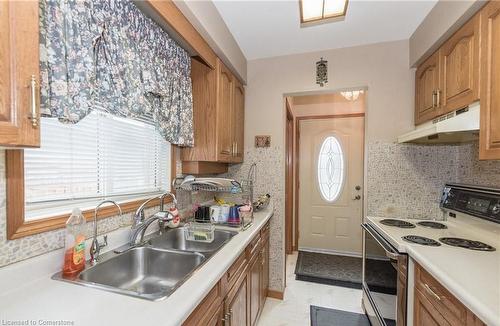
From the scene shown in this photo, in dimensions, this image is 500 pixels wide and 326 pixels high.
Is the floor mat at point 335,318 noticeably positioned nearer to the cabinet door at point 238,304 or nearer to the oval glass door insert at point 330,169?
the cabinet door at point 238,304

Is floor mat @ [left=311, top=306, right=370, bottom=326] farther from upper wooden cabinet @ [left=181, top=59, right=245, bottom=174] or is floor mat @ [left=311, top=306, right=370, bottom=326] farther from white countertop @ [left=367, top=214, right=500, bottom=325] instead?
upper wooden cabinet @ [left=181, top=59, right=245, bottom=174]

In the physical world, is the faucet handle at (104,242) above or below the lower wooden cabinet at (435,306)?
above

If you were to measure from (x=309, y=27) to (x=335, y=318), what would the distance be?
8.04ft

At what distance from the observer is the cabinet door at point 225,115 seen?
190cm

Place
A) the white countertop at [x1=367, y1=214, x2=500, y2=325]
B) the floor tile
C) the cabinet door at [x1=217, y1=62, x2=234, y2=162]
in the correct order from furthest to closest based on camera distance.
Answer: the floor tile < the cabinet door at [x1=217, y1=62, x2=234, y2=162] < the white countertop at [x1=367, y1=214, x2=500, y2=325]

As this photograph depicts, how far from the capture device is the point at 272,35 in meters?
2.02

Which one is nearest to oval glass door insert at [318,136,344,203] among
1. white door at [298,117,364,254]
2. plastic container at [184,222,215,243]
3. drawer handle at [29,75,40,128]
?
white door at [298,117,364,254]

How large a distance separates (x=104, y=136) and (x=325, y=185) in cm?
296

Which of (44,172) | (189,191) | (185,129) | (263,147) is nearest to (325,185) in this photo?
(263,147)

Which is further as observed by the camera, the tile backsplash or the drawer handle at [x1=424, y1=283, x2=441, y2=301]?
the tile backsplash

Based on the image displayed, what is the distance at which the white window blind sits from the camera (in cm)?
102

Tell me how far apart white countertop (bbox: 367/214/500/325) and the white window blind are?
1.65m

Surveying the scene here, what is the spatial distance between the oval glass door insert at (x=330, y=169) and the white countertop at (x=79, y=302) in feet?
9.32

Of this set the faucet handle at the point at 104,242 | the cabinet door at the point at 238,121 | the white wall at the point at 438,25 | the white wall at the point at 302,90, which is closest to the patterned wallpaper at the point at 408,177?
the white wall at the point at 302,90
